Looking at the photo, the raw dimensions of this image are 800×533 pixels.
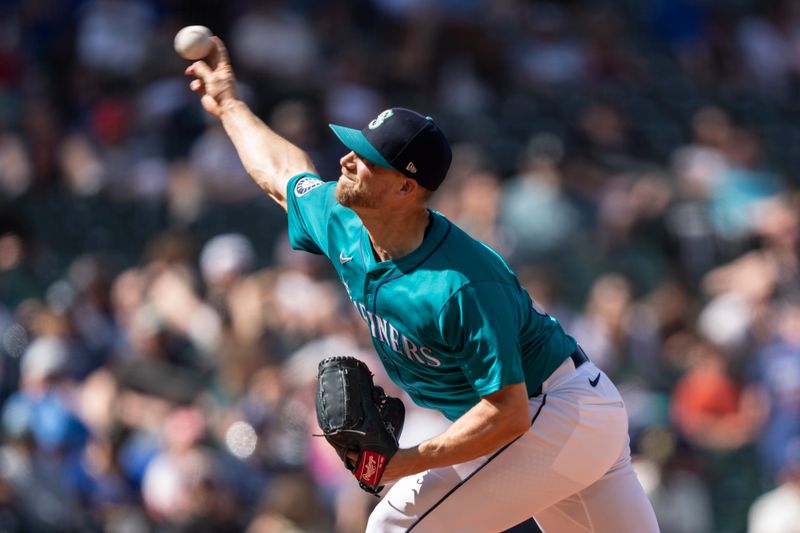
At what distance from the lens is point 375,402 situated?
458 centimetres

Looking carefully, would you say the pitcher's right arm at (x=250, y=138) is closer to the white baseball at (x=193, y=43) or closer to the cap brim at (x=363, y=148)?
the white baseball at (x=193, y=43)

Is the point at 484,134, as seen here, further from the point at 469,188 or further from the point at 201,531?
the point at 201,531

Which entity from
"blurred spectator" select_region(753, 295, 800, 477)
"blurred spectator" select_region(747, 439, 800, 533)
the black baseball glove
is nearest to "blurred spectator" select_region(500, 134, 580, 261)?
"blurred spectator" select_region(753, 295, 800, 477)

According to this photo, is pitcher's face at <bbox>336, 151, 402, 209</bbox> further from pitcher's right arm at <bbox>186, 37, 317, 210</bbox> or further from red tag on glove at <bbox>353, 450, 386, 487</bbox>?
red tag on glove at <bbox>353, 450, 386, 487</bbox>

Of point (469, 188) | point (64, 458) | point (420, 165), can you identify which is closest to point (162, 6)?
point (469, 188)

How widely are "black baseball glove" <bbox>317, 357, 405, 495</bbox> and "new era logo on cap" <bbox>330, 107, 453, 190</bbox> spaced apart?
2.18ft

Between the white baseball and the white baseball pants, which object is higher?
the white baseball

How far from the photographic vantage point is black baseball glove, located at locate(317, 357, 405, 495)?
14.5 ft

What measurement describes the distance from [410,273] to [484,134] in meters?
7.28

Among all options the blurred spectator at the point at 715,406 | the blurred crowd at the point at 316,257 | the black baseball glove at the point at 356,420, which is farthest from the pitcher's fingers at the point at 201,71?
the blurred spectator at the point at 715,406

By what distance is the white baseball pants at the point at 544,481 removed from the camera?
4617 mm

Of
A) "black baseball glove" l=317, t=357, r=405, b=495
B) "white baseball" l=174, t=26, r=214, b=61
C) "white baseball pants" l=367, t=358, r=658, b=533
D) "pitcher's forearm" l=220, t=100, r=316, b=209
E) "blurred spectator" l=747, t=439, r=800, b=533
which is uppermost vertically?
"white baseball" l=174, t=26, r=214, b=61

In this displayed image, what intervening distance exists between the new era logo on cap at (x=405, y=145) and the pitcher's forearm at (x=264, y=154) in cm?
71

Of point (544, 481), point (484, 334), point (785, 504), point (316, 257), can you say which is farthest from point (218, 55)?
point (785, 504)
